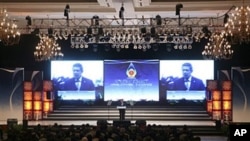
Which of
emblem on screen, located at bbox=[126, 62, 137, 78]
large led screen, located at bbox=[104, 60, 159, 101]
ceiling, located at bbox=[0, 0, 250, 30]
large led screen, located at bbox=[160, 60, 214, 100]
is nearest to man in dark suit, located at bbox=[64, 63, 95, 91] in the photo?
large led screen, located at bbox=[104, 60, 159, 101]

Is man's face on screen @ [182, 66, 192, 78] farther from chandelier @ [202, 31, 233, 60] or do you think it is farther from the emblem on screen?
chandelier @ [202, 31, 233, 60]

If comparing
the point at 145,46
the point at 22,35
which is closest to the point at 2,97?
the point at 22,35

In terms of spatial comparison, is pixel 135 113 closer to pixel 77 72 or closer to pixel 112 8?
pixel 77 72

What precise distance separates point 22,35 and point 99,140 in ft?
49.2

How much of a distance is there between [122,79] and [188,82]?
4031mm

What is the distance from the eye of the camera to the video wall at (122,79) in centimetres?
2692

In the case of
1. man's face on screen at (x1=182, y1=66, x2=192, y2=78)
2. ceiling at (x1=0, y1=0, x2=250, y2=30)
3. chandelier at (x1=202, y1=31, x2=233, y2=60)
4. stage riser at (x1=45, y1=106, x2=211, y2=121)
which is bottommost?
stage riser at (x1=45, y1=106, x2=211, y2=121)

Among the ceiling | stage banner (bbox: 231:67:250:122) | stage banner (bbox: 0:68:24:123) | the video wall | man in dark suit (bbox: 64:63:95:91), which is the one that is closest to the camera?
the ceiling

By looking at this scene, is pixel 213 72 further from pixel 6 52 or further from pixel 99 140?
pixel 99 140

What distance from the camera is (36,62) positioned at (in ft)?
86.3

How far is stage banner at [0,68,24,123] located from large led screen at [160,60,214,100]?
8406 millimetres

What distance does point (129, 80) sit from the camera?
2739cm

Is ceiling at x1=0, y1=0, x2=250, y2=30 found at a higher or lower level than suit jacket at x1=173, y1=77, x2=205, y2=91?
higher

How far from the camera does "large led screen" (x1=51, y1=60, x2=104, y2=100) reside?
1070 inches
